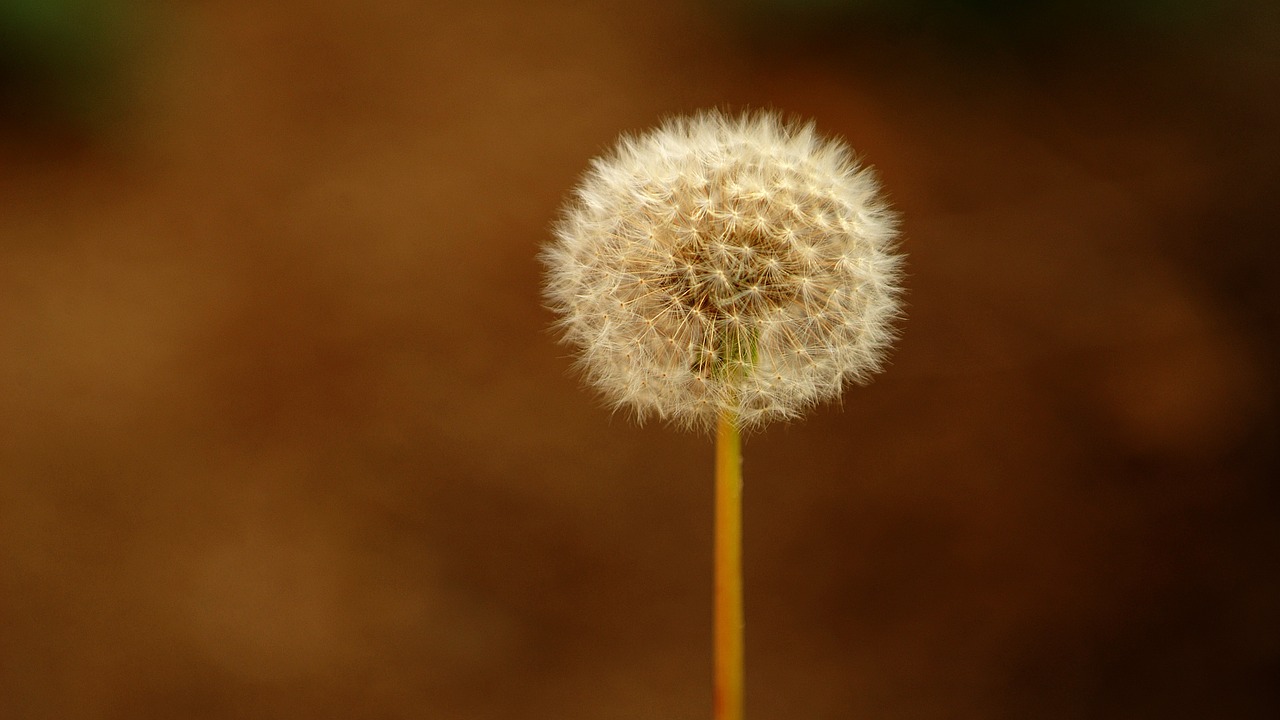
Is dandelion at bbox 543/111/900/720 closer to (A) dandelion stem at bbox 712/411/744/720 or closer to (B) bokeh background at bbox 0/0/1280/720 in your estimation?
(A) dandelion stem at bbox 712/411/744/720

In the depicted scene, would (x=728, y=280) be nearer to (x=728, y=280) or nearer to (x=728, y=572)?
(x=728, y=280)

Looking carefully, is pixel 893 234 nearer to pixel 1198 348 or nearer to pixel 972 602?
pixel 972 602

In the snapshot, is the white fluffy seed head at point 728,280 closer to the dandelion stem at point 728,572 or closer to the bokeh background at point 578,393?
the dandelion stem at point 728,572

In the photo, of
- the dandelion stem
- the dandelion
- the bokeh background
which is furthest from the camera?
the bokeh background

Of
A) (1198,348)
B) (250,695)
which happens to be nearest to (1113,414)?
(1198,348)

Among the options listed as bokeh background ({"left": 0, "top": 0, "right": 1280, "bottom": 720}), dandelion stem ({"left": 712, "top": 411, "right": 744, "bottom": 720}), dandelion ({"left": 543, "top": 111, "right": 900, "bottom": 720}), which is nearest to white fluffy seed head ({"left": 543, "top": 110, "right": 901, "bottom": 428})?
dandelion ({"left": 543, "top": 111, "right": 900, "bottom": 720})

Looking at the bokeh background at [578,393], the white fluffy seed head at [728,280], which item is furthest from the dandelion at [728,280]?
the bokeh background at [578,393]

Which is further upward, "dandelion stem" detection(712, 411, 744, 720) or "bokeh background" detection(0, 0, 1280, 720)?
"bokeh background" detection(0, 0, 1280, 720)

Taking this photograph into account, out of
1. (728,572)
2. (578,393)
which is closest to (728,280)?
(728,572)
